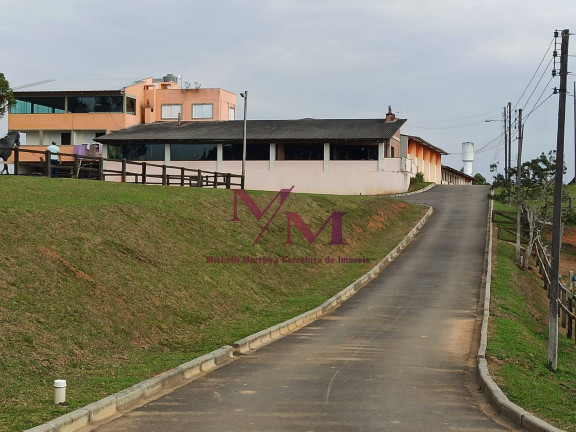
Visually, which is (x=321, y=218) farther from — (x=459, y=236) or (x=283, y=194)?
(x=459, y=236)

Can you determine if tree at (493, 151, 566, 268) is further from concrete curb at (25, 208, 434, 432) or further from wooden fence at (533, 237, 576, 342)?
concrete curb at (25, 208, 434, 432)

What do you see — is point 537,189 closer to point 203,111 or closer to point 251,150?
point 251,150

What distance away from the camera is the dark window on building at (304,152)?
6494 centimetres

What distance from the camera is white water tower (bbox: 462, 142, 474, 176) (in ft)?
379

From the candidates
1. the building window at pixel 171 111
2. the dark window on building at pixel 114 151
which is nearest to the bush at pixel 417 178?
the building window at pixel 171 111

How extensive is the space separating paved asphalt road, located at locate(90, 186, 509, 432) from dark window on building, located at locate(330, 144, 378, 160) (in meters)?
36.9

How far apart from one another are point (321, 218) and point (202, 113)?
41414 millimetres

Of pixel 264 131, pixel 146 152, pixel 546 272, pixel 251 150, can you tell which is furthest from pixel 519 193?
pixel 146 152

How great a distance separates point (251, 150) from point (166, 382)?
176ft

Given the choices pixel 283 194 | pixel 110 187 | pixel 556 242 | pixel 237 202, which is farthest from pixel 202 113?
pixel 556 242

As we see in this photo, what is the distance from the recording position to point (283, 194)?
41969mm

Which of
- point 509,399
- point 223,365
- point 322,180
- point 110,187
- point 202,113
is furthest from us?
point 202,113

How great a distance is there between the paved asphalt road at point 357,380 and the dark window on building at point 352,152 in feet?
121

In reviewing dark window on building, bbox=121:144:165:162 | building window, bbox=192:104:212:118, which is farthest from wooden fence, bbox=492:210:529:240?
building window, bbox=192:104:212:118
